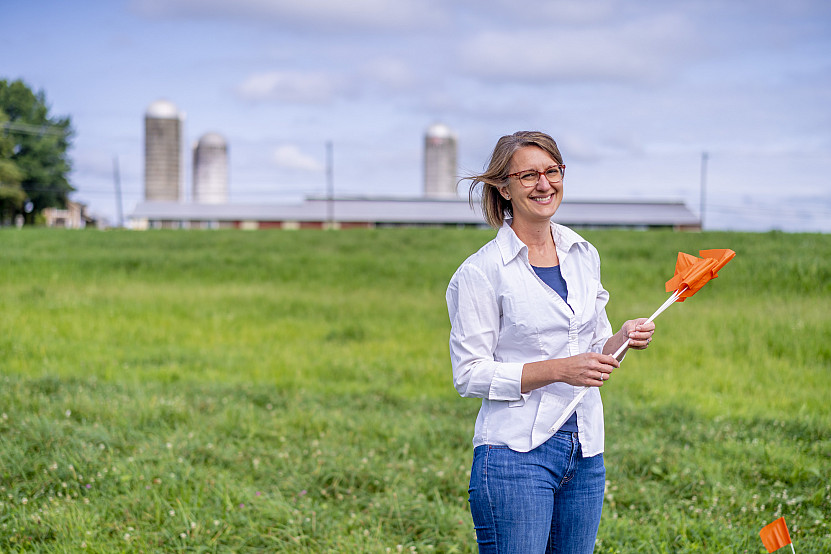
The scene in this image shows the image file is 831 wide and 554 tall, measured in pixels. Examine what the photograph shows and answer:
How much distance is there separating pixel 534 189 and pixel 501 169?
0.13m

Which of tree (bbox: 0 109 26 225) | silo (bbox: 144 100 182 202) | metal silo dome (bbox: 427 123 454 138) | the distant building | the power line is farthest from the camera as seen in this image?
the distant building

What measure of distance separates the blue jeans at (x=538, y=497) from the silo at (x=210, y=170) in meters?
47.9

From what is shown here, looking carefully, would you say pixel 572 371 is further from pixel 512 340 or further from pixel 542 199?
pixel 542 199

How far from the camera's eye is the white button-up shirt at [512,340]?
2.08 m

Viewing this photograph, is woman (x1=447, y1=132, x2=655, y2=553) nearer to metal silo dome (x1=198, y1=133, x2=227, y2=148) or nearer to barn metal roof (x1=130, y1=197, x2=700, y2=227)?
barn metal roof (x1=130, y1=197, x2=700, y2=227)

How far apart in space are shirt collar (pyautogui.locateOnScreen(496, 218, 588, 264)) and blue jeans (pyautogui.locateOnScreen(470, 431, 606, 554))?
0.56 m

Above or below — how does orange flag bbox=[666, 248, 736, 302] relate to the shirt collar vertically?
below

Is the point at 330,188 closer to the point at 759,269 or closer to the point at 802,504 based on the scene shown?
the point at 759,269

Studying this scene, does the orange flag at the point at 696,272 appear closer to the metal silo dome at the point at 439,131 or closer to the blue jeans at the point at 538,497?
the blue jeans at the point at 538,497

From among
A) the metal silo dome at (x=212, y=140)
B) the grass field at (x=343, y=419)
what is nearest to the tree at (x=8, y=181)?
the metal silo dome at (x=212, y=140)

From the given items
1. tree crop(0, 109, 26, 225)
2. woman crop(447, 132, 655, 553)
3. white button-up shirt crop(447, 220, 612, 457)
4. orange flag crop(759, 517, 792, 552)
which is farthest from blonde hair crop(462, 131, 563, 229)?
tree crop(0, 109, 26, 225)

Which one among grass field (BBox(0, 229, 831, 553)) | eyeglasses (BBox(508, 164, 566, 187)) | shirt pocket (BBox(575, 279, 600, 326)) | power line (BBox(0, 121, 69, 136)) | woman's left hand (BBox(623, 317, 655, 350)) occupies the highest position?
power line (BBox(0, 121, 69, 136))

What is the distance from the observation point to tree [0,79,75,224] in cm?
4541

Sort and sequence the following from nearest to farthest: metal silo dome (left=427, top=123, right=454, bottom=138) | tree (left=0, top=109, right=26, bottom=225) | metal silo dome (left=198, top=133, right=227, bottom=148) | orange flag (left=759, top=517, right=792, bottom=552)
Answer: orange flag (left=759, top=517, right=792, bottom=552), tree (left=0, top=109, right=26, bottom=225), metal silo dome (left=198, top=133, right=227, bottom=148), metal silo dome (left=427, top=123, right=454, bottom=138)
